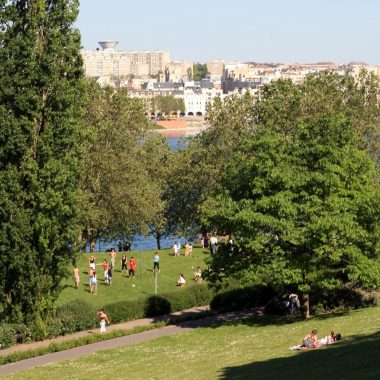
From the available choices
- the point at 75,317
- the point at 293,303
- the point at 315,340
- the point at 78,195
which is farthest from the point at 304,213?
the point at 75,317

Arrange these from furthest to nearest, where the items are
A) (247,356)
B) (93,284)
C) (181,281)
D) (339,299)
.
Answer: (181,281), (93,284), (339,299), (247,356)

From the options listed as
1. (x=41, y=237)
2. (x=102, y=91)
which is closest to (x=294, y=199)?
(x=41, y=237)

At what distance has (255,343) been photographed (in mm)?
31156

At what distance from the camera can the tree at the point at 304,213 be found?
3478 centimetres

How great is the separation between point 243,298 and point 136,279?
6836 mm

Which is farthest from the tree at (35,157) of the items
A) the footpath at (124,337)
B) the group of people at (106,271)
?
the group of people at (106,271)

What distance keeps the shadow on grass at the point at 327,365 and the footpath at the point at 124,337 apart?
841 cm

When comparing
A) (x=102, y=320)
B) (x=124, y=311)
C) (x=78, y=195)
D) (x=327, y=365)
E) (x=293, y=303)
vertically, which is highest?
(x=78, y=195)

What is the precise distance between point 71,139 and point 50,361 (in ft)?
30.1

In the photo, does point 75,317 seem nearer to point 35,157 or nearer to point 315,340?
point 35,157

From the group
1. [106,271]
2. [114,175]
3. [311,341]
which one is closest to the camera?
[311,341]

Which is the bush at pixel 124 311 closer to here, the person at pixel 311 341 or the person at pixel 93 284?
the person at pixel 93 284

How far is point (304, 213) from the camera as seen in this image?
117ft

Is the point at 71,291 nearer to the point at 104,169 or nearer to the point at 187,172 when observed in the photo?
the point at 104,169
